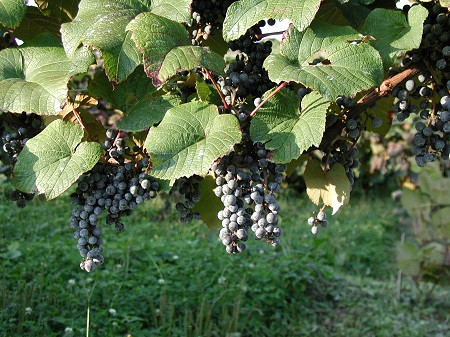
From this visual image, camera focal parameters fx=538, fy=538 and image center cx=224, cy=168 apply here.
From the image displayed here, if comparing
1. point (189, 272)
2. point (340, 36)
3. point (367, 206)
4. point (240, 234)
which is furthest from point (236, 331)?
point (367, 206)

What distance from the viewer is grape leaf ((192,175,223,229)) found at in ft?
3.63

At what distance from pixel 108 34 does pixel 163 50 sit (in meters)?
0.09

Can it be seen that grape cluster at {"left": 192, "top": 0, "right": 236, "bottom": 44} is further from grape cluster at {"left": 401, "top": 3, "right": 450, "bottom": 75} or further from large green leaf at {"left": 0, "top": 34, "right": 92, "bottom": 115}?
grape cluster at {"left": 401, "top": 3, "right": 450, "bottom": 75}

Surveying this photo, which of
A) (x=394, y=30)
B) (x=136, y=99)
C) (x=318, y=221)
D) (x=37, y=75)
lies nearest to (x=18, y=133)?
(x=37, y=75)

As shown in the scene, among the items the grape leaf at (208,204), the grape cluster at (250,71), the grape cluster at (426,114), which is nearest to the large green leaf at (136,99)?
the grape cluster at (250,71)

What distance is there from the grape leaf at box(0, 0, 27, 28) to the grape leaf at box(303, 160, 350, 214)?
61cm

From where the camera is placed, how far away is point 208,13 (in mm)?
1018

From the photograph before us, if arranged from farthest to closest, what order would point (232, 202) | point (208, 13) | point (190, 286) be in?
point (190, 286)
point (208, 13)
point (232, 202)

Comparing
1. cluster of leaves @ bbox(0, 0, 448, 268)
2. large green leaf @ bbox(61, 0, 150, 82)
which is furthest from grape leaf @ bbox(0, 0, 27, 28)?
large green leaf @ bbox(61, 0, 150, 82)

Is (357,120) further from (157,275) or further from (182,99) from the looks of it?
(157,275)

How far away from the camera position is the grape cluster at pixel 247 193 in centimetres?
91

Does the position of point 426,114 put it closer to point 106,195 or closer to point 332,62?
point 332,62

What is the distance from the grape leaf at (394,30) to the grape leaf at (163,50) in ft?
Result: 0.87

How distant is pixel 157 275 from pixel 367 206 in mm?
3591
